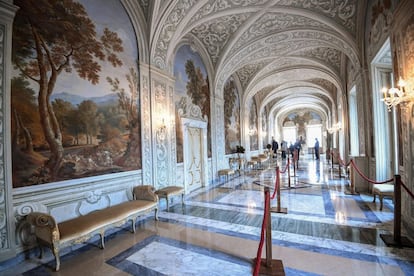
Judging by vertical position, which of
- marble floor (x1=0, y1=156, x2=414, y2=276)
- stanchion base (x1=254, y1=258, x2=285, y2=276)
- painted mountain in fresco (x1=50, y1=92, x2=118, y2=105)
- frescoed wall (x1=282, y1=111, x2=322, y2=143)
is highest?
frescoed wall (x1=282, y1=111, x2=322, y2=143)

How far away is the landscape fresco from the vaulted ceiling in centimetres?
123

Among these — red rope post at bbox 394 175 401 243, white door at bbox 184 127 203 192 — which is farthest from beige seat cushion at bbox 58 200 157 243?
red rope post at bbox 394 175 401 243

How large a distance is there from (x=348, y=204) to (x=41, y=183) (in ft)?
22.7

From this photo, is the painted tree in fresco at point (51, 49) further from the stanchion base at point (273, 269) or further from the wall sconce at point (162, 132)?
the stanchion base at point (273, 269)

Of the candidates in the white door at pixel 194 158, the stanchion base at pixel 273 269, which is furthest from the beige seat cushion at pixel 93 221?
the white door at pixel 194 158

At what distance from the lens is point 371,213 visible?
4562 mm

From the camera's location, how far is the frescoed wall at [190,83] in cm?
704

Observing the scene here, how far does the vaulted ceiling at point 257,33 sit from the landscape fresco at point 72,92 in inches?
48.3

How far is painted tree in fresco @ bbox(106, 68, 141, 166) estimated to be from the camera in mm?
4738

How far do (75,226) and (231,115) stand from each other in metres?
9.37

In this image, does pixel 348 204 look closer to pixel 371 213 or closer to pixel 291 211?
pixel 371 213

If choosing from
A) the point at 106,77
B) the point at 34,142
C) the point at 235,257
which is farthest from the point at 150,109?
the point at 235,257

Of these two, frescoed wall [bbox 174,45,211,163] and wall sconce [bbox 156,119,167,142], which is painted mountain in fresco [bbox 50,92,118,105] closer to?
wall sconce [bbox 156,119,167,142]

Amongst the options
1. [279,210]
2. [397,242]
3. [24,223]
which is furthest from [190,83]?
[397,242]
